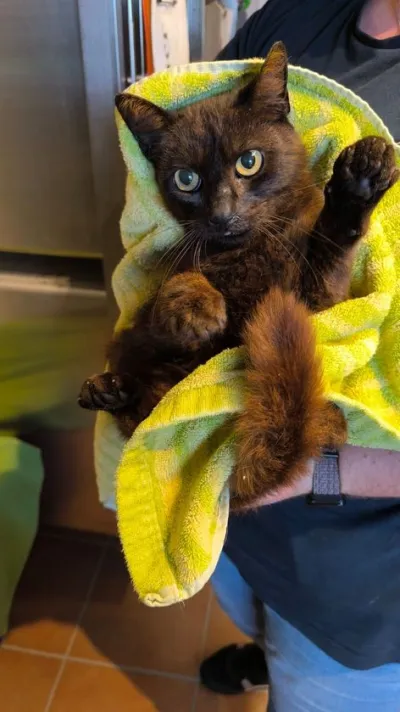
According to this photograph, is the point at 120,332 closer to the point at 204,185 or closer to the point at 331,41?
the point at 204,185

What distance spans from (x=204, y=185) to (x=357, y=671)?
679mm

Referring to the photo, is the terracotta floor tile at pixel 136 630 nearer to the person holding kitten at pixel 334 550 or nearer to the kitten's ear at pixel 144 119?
the person holding kitten at pixel 334 550

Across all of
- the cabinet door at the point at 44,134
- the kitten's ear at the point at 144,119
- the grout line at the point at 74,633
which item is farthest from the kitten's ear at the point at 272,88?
the grout line at the point at 74,633

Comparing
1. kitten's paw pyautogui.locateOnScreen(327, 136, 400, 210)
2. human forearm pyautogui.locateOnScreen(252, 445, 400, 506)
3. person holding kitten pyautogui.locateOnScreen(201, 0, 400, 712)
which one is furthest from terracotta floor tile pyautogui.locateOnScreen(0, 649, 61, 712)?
kitten's paw pyautogui.locateOnScreen(327, 136, 400, 210)

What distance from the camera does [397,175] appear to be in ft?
1.97

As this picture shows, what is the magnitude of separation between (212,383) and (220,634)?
1005 mm

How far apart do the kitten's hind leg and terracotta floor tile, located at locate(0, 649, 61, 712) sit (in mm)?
850

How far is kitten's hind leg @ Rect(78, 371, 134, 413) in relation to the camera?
2.59 ft

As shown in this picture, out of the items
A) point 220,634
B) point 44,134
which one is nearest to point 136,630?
point 220,634

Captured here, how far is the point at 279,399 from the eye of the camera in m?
0.58

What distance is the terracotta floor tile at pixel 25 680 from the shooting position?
49.8 inches

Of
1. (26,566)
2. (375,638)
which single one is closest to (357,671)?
(375,638)

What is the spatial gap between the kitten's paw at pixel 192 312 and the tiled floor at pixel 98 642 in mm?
982

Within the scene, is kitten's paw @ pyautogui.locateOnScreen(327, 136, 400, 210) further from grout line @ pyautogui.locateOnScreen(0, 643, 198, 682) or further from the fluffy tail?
grout line @ pyautogui.locateOnScreen(0, 643, 198, 682)
